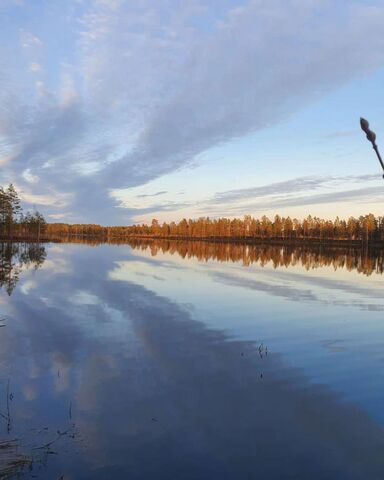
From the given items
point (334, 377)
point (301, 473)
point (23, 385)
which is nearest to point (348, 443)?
point (301, 473)

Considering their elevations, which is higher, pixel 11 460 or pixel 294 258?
pixel 11 460

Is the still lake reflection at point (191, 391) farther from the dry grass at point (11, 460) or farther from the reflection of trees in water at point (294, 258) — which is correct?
the reflection of trees in water at point (294, 258)

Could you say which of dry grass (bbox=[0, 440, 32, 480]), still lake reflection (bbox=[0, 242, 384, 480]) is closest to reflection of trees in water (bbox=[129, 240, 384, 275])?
still lake reflection (bbox=[0, 242, 384, 480])

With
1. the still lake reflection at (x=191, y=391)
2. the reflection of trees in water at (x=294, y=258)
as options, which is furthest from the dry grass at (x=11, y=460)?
the reflection of trees in water at (x=294, y=258)

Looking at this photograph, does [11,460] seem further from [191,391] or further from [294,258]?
[294,258]

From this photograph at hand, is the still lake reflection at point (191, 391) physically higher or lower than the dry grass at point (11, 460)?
lower

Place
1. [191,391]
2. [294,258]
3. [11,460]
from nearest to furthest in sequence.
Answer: [11,460]
[191,391]
[294,258]

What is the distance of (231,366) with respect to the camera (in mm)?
12820

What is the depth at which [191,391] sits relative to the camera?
10672mm

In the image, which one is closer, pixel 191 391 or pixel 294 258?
pixel 191 391

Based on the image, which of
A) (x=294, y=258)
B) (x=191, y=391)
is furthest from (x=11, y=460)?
(x=294, y=258)

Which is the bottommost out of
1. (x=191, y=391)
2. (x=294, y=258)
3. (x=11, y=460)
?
(x=294, y=258)

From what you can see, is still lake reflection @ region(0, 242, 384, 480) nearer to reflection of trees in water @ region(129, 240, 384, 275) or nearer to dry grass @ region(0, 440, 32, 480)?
dry grass @ region(0, 440, 32, 480)

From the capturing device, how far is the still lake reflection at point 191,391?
7.50m
